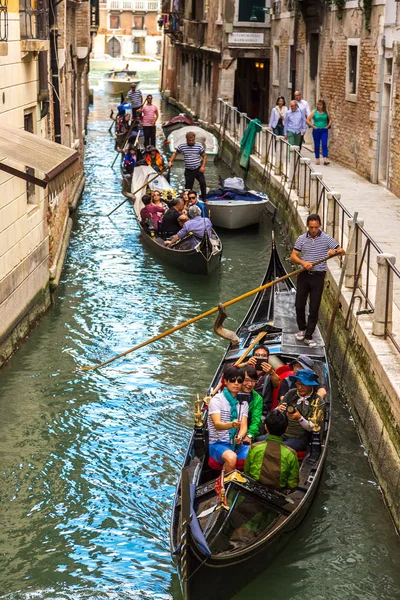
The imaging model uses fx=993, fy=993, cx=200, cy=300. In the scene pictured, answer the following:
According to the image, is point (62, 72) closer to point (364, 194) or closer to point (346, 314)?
point (364, 194)

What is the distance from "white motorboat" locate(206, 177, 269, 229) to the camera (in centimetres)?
1418

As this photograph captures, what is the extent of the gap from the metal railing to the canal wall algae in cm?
13

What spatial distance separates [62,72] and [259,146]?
4376 mm

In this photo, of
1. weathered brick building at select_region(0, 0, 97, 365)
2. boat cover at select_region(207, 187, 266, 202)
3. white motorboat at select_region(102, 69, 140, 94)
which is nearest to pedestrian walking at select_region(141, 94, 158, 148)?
boat cover at select_region(207, 187, 266, 202)

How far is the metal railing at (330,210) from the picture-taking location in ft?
25.7

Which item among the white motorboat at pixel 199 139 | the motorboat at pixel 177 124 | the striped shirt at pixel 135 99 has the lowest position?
the white motorboat at pixel 199 139

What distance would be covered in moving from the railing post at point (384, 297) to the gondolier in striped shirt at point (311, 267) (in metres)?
0.71

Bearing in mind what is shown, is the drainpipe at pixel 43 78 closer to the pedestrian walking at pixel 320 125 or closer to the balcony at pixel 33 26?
the balcony at pixel 33 26

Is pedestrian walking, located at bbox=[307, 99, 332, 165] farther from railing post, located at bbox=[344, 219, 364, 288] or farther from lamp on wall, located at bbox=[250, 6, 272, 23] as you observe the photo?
lamp on wall, located at bbox=[250, 6, 272, 23]

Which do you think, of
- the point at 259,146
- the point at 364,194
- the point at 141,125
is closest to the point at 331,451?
the point at 364,194

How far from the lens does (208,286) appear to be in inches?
463

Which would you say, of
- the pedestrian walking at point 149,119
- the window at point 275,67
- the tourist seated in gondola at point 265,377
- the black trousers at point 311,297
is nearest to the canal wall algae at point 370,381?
the black trousers at point 311,297

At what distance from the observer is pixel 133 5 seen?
71375mm

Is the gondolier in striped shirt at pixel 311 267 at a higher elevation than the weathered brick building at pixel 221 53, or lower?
lower
